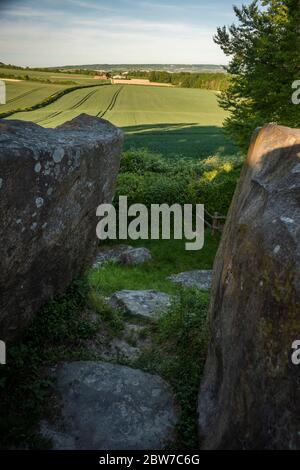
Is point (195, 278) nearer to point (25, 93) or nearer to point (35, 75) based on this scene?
point (25, 93)

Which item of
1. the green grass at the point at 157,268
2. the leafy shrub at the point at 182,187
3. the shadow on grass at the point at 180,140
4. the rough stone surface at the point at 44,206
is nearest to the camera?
the rough stone surface at the point at 44,206

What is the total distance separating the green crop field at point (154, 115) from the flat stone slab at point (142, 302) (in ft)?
114

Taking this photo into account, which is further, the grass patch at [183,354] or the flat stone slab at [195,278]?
the flat stone slab at [195,278]

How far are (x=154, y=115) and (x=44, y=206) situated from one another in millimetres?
69552

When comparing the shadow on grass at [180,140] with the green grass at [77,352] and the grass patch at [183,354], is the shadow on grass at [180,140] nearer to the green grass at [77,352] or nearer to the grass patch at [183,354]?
the grass patch at [183,354]

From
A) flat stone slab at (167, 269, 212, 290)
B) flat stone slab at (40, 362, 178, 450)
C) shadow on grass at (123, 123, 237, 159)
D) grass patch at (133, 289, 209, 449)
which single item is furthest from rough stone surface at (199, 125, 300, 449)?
shadow on grass at (123, 123, 237, 159)

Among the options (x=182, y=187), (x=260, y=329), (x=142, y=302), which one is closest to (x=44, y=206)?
(x=260, y=329)

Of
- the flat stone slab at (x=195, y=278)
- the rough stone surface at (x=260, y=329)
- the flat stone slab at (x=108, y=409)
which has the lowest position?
the flat stone slab at (x=195, y=278)

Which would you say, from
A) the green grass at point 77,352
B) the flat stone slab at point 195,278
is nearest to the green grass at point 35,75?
the flat stone slab at point 195,278

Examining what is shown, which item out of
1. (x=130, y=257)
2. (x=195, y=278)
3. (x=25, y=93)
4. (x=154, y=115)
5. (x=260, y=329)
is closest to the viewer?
(x=260, y=329)

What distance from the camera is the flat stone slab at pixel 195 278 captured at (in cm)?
1752

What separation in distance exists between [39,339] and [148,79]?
12316 centimetres

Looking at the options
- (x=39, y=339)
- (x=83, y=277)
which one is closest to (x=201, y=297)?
(x=83, y=277)

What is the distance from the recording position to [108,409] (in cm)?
583
